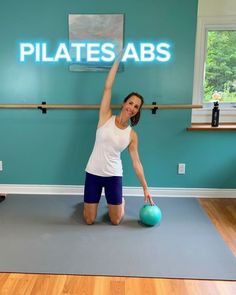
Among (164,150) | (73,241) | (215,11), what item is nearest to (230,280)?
(73,241)

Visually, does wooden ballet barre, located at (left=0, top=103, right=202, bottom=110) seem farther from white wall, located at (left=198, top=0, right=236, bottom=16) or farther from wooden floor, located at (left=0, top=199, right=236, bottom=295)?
wooden floor, located at (left=0, top=199, right=236, bottom=295)

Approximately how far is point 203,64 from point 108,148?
1.73 metres

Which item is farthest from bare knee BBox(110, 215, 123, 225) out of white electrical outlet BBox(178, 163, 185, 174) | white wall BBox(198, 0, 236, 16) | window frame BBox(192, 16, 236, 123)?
white wall BBox(198, 0, 236, 16)

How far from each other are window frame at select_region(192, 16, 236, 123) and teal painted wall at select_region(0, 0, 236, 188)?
0.32m

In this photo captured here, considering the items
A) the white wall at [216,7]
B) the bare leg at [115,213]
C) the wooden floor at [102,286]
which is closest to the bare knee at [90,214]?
the bare leg at [115,213]

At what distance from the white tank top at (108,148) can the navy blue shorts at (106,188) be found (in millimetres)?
49

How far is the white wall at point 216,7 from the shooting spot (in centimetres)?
331

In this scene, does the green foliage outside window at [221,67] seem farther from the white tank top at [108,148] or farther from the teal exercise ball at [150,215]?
the teal exercise ball at [150,215]

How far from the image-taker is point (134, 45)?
312 cm

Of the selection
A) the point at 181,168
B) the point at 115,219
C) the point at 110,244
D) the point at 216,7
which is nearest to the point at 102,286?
the point at 110,244

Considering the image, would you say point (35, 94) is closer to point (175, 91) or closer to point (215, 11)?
point (175, 91)

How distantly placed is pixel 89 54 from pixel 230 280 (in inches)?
99.1

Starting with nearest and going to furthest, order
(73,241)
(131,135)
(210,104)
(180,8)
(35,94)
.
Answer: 1. (73,241)
2. (131,135)
3. (180,8)
4. (35,94)
5. (210,104)

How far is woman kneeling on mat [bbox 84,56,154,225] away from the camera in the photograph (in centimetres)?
261
